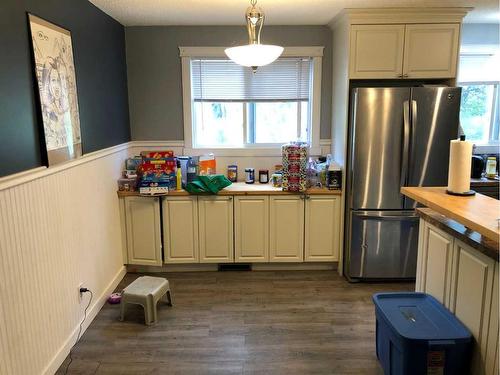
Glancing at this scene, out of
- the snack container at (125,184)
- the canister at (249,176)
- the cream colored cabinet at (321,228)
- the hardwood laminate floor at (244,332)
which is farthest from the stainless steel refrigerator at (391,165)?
the snack container at (125,184)

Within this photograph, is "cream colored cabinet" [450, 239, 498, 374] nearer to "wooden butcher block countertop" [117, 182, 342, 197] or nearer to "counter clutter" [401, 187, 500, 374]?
"counter clutter" [401, 187, 500, 374]

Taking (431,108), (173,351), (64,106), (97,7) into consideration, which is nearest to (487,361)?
(173,351)

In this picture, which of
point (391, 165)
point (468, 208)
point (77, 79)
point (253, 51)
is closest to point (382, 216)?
point (391, 165)

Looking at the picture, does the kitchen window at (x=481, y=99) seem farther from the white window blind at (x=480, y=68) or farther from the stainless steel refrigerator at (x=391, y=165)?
the stainless steel refrigerator at (x=391, y=165)

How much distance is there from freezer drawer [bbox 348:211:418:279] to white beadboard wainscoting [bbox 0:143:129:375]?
7.18ft

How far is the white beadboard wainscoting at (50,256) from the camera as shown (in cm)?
196

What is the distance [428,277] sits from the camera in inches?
92.7

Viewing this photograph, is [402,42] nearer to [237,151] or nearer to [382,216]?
[382,216]

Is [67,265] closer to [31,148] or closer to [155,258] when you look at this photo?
[31,148]

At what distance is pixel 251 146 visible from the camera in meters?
4.23

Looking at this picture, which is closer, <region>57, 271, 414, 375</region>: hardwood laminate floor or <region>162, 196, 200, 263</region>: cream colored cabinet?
<region>57, 271, 414, 375</region>: hardwood laminate floor

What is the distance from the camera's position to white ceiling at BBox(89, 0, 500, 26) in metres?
3.12

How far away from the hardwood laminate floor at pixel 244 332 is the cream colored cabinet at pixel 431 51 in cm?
191

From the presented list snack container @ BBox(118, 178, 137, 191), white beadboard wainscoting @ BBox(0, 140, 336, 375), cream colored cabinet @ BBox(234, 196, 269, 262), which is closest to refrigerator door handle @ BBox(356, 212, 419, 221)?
cream colored cabinet @ BBox(234, 196, 269, 262)
